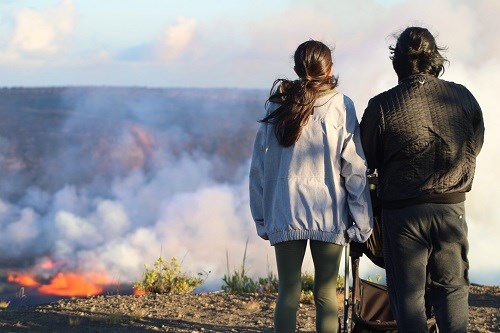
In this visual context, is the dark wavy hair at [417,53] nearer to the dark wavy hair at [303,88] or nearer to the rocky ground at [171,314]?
the dark wavy hair at [303,88]

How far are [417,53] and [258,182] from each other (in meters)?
1.11

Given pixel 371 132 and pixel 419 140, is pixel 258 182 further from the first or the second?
pixel 419 140

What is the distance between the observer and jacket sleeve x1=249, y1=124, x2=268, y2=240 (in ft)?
17.6

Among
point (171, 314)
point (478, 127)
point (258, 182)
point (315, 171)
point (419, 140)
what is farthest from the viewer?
point (171, 314)

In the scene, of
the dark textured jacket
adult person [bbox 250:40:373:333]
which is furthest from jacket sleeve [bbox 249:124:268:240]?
the dark textured jacket

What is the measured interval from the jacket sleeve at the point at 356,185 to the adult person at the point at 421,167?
0.06 meters

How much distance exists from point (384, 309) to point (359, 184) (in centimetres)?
105

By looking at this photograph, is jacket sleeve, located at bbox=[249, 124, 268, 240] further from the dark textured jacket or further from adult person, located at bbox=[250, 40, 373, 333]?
the dark textured jacket

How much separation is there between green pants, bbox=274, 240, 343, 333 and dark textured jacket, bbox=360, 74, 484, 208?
0.44 meters

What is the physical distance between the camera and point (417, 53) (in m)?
5.16

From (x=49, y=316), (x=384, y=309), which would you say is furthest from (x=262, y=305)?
(x=384, y=309)

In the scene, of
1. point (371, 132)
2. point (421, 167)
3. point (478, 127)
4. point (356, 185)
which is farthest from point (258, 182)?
point (478, 127)

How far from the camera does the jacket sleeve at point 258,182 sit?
536 cm

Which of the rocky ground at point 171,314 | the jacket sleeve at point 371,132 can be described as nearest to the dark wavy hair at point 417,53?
the jacket sleeve at point 371,132
